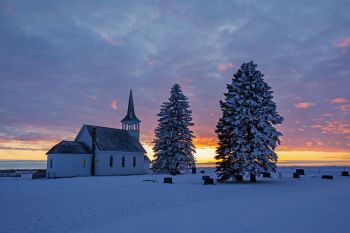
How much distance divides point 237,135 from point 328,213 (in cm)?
2208

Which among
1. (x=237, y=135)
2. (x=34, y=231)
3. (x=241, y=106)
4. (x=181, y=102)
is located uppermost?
(x=181, y=102)

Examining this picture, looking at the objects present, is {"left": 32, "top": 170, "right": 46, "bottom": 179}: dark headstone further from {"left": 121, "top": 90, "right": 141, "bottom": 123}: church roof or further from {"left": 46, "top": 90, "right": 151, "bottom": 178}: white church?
{"left": 121, "top": 90, "right": 141, "bottom": 123}: church roof

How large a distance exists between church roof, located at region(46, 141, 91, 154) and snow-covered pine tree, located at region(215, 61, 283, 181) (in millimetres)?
23906

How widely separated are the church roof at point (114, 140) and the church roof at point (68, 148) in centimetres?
247

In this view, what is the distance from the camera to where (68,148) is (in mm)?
49406

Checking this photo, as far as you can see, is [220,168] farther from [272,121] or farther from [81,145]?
[81,145]

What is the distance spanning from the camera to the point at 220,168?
37.1 m

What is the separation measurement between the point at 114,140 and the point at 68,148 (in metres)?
9.90

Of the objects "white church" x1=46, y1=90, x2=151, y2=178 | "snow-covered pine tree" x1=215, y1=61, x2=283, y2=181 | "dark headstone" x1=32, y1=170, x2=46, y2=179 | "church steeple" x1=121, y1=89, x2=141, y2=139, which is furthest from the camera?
"church steeple" x1=121, y1=89, x2=141, y2=139

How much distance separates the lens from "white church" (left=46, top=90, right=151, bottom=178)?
48.3 meters

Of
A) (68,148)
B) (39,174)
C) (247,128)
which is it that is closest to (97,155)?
(68,148)

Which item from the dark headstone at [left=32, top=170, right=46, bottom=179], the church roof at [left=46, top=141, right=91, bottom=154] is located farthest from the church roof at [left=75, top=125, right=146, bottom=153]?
the dark headstone at [left=32, top=170, right=46, bottom=179]

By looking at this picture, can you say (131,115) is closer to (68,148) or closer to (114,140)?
(114,140)

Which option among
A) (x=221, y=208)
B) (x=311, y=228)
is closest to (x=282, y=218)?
(x=311, y=228)
